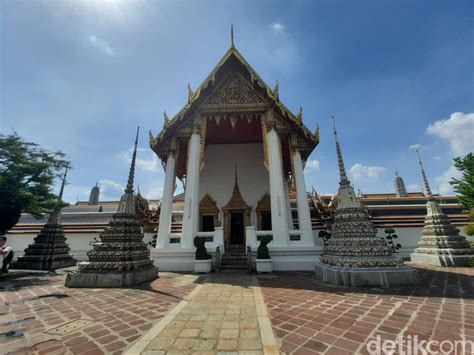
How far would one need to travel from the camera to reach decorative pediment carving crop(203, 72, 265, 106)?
995 centimetres

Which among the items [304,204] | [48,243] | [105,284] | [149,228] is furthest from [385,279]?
[48,243]

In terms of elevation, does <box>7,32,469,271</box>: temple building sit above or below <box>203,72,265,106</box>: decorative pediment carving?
below

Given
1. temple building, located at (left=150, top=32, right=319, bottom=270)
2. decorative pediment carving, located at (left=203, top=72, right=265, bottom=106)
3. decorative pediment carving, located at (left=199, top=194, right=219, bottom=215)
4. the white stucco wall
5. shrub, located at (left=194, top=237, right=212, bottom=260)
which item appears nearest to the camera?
shrub, located at (left=194, top=237, right=212, bottom=260)

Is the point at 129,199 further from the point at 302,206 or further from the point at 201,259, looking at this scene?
the point at 302,206

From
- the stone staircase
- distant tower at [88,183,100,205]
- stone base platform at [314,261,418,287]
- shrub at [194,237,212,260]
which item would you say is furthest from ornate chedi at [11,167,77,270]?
distant tower at [88,183,100,205]

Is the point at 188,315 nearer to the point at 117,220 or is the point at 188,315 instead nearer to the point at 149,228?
the point at 117,220

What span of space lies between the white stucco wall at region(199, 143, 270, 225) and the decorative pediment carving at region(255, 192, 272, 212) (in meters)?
0.23

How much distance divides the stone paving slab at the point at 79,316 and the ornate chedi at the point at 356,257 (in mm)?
3645

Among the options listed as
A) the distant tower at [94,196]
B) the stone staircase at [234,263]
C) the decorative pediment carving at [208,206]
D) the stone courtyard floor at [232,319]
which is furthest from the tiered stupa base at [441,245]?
the distant tower at [94,196]

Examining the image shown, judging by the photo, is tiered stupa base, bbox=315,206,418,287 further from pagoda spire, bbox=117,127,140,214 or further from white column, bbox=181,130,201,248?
pagoda spire, bbox=117,127,140,214

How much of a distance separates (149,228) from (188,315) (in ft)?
33.7

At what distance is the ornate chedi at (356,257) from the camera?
4750mm

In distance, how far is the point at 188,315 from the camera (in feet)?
10.1

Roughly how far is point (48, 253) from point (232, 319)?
10345 mm
